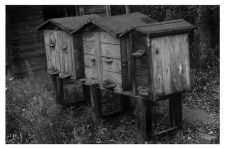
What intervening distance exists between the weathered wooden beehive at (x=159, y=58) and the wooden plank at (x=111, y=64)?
0.31 metres

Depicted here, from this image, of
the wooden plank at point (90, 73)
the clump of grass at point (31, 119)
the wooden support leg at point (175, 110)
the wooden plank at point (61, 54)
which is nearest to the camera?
the wooden support leg at point (175, 110)

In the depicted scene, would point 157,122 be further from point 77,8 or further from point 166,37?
point 77,8

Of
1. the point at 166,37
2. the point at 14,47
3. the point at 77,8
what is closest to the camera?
the point at 166,37

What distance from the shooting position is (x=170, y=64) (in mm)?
5207

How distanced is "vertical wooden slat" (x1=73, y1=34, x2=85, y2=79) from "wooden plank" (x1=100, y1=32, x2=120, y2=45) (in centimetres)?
96

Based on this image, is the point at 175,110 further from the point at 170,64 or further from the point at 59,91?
the point at 59,91

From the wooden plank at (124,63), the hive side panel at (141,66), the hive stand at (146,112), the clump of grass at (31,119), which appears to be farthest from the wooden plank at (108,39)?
the clump of grass at (31,119)

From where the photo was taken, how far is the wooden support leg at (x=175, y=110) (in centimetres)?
584

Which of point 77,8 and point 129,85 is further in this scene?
point 77,8

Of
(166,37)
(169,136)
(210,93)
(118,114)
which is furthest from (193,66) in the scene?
(166,37)

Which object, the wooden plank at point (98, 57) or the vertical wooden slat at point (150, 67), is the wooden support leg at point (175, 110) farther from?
the wooden plank at point (98, 57)

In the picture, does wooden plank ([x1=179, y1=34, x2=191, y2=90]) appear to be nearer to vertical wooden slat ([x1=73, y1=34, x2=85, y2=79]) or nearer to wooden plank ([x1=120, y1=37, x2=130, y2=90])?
wooden plank ([x1=120, y1=37, x2=130, y2=90])

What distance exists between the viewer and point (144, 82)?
203 inches

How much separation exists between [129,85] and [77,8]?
21.8ft
